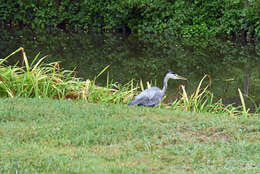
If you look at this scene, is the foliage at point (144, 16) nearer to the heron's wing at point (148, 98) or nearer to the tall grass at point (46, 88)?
the tall grass at point (46, 88)

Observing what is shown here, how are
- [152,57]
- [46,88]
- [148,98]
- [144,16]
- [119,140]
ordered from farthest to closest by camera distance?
[144,16] < [152,57] < [46,88] < [148,98] < [119,140]

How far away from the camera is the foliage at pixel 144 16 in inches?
790

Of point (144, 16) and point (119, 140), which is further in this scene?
point (144, 16)

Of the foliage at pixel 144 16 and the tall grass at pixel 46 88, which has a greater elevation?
the foliage at pixel 144 16

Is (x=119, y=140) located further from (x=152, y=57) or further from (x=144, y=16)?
(x=144, y=16)

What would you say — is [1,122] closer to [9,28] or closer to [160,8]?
[160,8]

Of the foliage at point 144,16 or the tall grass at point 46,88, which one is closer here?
the tall grass at point 46,88

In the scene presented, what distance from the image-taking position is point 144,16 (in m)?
21.9

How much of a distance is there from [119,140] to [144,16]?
16666 millimetres

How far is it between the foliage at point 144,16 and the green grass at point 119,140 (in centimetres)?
A: 1348

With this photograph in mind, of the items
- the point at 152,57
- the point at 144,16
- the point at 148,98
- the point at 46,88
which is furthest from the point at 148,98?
the point at 144,16

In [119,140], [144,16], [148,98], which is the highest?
[144,16]

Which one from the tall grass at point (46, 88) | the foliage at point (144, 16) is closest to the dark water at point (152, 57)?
the foliage at point (144, 16)

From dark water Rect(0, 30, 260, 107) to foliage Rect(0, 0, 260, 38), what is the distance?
0.99m
